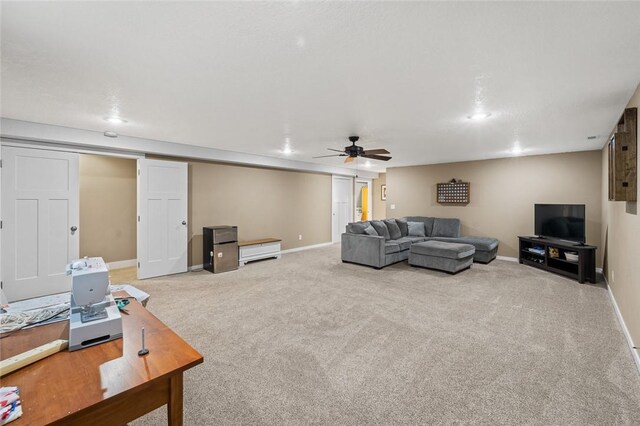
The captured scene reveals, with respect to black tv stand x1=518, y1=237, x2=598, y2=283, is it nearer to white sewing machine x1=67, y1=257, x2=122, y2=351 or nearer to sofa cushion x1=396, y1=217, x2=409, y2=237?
sofa cushion x1=396, y1=217, x2=409, y2=237

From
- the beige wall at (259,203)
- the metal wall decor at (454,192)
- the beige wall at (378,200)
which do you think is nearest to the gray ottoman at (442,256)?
the metal wall decor at (454,192)

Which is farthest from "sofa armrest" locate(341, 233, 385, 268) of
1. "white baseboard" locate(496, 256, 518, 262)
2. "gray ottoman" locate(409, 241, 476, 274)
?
"white baseboard" locate(496, 256, 518, 262)

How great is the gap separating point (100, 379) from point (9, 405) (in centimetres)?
22

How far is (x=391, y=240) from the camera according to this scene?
21.1ft

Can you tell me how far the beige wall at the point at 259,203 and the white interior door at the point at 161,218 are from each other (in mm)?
266

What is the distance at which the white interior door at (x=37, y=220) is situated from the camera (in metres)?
3.81

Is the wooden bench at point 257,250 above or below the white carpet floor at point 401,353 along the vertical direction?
above

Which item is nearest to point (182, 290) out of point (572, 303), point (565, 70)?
point (565, 70)

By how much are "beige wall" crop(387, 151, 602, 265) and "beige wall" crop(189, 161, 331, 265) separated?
2.55m

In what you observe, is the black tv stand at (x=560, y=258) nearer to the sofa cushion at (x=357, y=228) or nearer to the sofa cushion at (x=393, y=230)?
the sofa cushion at (x=393, y=230)

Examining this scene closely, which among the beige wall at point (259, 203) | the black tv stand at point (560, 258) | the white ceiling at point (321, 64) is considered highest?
the white ceiling at point (321, 64)

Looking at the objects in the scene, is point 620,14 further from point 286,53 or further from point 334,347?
point 334,347

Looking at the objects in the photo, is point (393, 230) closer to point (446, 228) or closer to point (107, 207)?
point (446, 228)

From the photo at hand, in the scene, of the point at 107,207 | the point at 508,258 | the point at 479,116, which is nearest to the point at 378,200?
the point at 508,258
